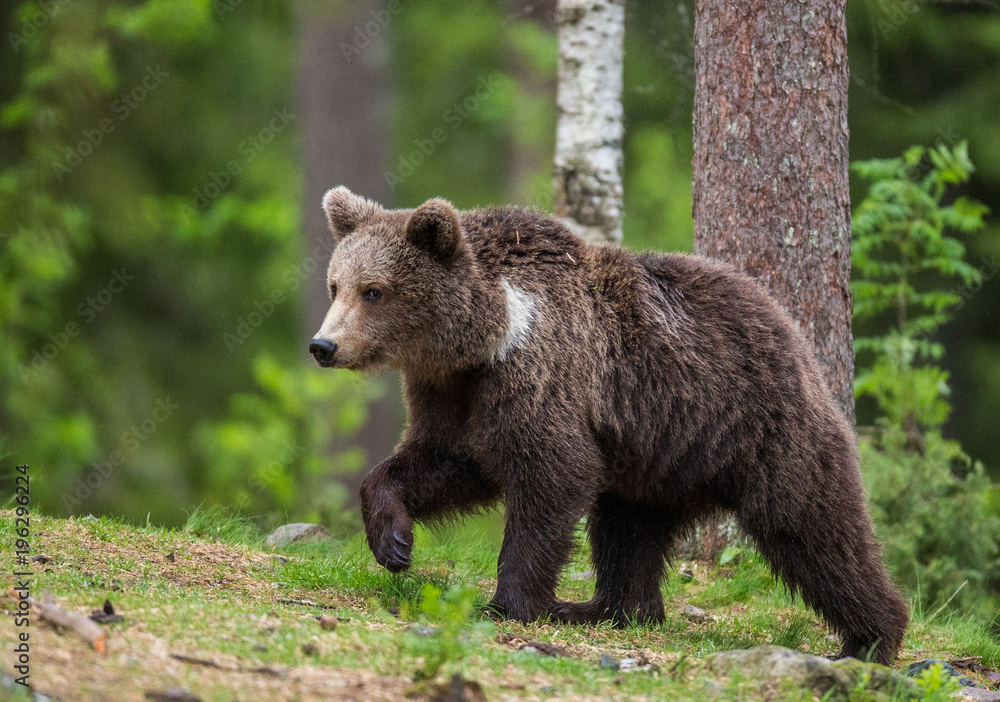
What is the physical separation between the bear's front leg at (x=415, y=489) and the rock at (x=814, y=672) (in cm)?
178

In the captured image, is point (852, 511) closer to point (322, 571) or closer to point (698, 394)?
point (698, 394)

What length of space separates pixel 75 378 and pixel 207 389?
2.57 metres

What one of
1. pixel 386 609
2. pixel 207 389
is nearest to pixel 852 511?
pixel 386 609

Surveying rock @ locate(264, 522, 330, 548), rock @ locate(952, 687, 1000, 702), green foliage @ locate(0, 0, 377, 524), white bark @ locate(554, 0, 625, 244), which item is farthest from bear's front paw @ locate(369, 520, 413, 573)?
white bark @ locate(554, 0, 625, 244)

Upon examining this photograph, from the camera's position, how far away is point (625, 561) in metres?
5.90

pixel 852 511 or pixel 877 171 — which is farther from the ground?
pixel 877 171

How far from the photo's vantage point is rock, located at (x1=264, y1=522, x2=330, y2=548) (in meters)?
6.70

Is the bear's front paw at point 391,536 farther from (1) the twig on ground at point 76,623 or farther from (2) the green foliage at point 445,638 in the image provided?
(1) the twig on ground at point 76,623

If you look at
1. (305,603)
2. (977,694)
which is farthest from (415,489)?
(977,694)

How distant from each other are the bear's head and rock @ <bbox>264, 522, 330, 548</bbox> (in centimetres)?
188

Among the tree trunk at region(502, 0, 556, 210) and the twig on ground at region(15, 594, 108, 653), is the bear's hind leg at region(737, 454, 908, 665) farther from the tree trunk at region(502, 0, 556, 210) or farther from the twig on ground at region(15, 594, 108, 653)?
the tree trunk at region(502, 0, 556, 210)

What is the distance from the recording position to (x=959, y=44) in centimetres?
1309

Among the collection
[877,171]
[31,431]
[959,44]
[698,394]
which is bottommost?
[31,431]

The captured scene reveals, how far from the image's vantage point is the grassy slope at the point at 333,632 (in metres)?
3.43
